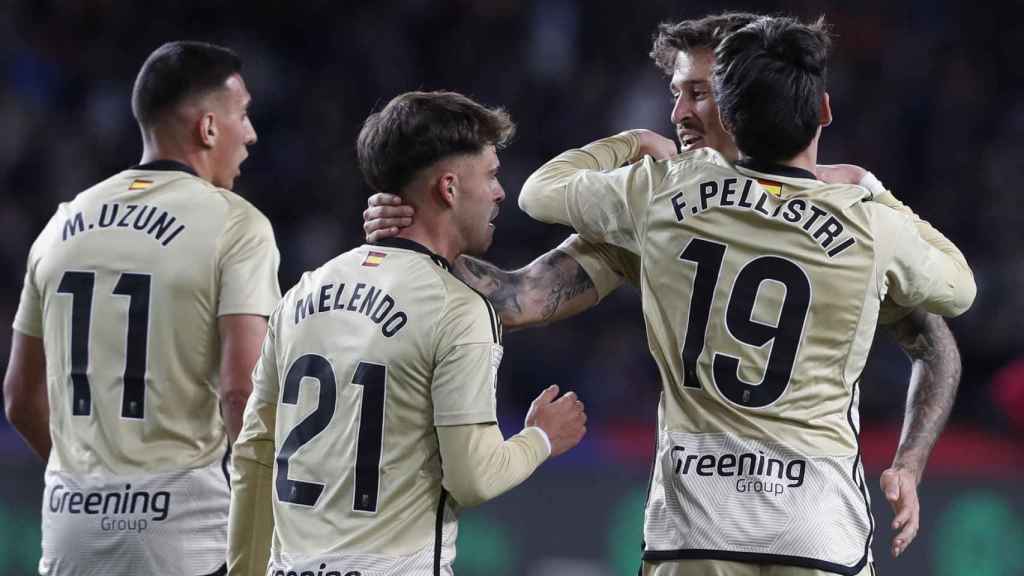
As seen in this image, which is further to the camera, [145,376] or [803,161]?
[145,376]

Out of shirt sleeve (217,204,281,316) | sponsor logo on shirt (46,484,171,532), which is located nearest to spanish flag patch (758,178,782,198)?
shirt sleeve (217,204,281,316)

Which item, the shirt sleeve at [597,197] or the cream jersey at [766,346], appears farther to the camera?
the shirt sleeve at [597,197]

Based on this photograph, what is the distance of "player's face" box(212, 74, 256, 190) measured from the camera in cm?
398

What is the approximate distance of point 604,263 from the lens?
11.6 ft

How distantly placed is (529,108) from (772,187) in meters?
7.48

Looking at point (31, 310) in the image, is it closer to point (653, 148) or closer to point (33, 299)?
point (33, 299)

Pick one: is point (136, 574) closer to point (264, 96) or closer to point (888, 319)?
point (888, 319)

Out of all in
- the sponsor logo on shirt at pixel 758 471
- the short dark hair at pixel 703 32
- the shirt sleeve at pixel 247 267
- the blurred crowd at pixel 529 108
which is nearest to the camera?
the sponsor logo on shirt at pixel 758 471

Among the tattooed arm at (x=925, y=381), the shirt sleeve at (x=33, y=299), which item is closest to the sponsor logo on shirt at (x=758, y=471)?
the tattooed arm at (x=925, y=381)

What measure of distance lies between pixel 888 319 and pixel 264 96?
8076 millimetres

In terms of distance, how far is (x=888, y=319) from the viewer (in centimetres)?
347

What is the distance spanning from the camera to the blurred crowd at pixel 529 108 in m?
8.96

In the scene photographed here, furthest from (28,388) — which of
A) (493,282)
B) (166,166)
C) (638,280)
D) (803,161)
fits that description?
(803,161)

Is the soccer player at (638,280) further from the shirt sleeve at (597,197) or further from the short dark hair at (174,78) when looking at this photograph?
the short dark hair at (174,78)
